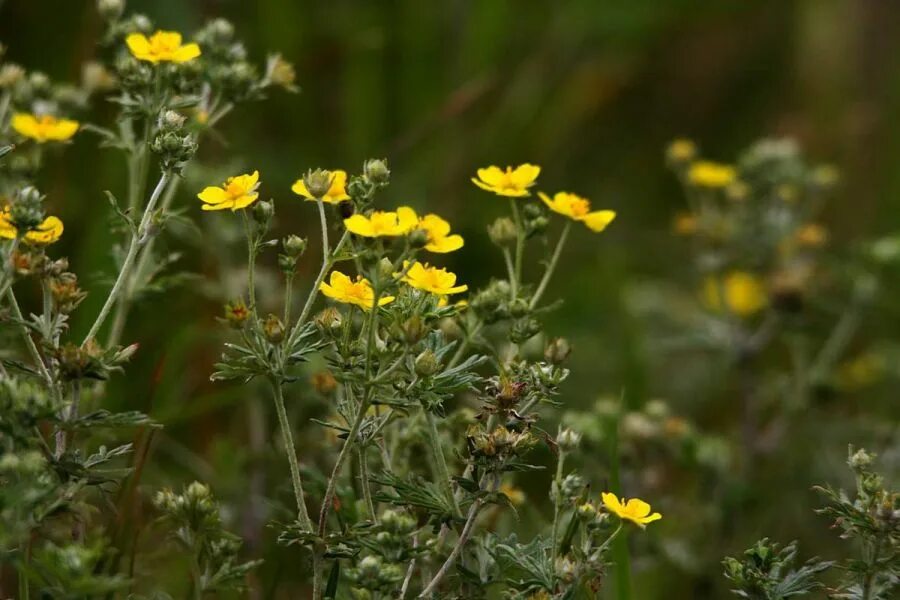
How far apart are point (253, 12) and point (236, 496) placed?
231 centimetres

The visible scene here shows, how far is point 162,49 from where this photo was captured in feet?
6.14

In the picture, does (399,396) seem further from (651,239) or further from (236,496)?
(651,239)

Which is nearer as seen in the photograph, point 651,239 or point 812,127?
point 651,239

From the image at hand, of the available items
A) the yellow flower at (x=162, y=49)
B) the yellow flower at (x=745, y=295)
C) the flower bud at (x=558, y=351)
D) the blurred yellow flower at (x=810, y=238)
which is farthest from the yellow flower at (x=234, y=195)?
the blurred yellow flower at (x=810, y=238)

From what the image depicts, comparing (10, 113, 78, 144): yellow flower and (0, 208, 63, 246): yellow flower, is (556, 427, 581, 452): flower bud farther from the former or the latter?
(10, 113, 78, 144): yellow flower

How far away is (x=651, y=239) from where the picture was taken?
437 cm

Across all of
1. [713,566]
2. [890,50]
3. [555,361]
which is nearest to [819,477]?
[713,566]

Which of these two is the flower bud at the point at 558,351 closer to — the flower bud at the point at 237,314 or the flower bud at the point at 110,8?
the flower bud at the point at 237,314

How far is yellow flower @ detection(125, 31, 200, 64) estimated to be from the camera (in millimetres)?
1854

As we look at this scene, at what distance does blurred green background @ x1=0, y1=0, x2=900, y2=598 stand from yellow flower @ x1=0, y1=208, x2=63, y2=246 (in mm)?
481

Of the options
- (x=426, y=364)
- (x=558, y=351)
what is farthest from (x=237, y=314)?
(x=558, y=351)

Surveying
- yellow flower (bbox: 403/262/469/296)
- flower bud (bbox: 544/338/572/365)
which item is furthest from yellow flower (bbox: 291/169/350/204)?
flower bud (bbox: 544/338/572/365)

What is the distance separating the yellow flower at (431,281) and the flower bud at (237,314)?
0.23 meters

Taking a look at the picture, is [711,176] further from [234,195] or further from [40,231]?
[40,231]
